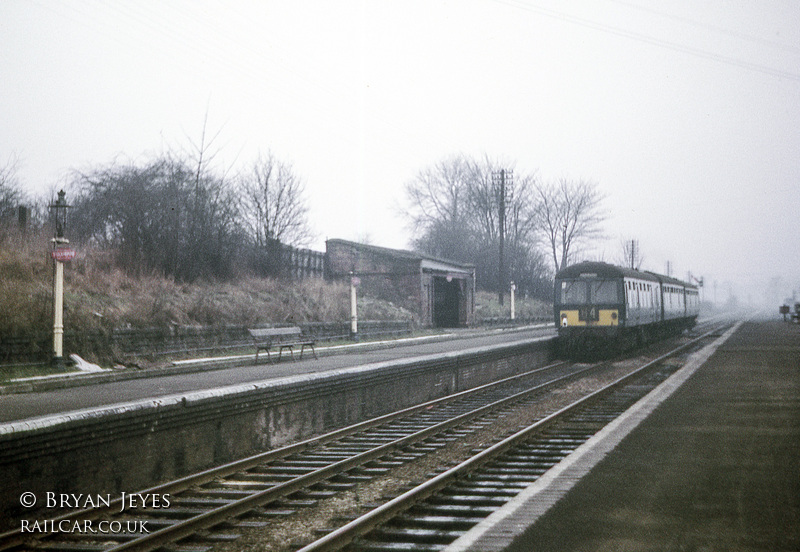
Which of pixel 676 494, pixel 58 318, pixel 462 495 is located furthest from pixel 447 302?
pixel 676 494

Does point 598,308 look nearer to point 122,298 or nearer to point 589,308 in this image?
point 589,308

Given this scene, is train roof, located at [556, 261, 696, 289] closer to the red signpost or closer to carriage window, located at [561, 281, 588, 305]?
carriage window, located at [561, 281, 588, 305]

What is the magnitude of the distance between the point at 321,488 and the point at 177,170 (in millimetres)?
23012

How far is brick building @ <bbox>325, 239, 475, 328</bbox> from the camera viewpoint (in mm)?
35875

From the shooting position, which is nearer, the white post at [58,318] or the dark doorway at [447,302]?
the white post at [58,318]

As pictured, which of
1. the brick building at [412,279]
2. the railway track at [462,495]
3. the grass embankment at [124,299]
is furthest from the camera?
the brick building at [412,279]

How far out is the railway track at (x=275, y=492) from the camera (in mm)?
5582

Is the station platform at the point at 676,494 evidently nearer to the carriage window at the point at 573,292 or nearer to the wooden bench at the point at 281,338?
the wooden bench at the point at 281,338

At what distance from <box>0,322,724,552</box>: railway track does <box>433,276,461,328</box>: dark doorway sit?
27.5 m

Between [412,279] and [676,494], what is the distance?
29972 mm

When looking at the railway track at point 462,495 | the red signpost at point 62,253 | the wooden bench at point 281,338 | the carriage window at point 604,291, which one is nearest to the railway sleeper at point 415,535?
the railway track at point 462,495

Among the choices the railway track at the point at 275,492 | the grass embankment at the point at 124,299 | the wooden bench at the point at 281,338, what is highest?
the grass embankment at the point at 124,299

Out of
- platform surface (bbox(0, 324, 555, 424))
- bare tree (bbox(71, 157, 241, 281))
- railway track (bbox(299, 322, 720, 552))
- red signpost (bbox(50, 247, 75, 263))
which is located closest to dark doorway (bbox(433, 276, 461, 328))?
bare tree (bbox(71, 157, 241, 281))

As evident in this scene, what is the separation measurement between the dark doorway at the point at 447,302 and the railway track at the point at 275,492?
27450 mm
